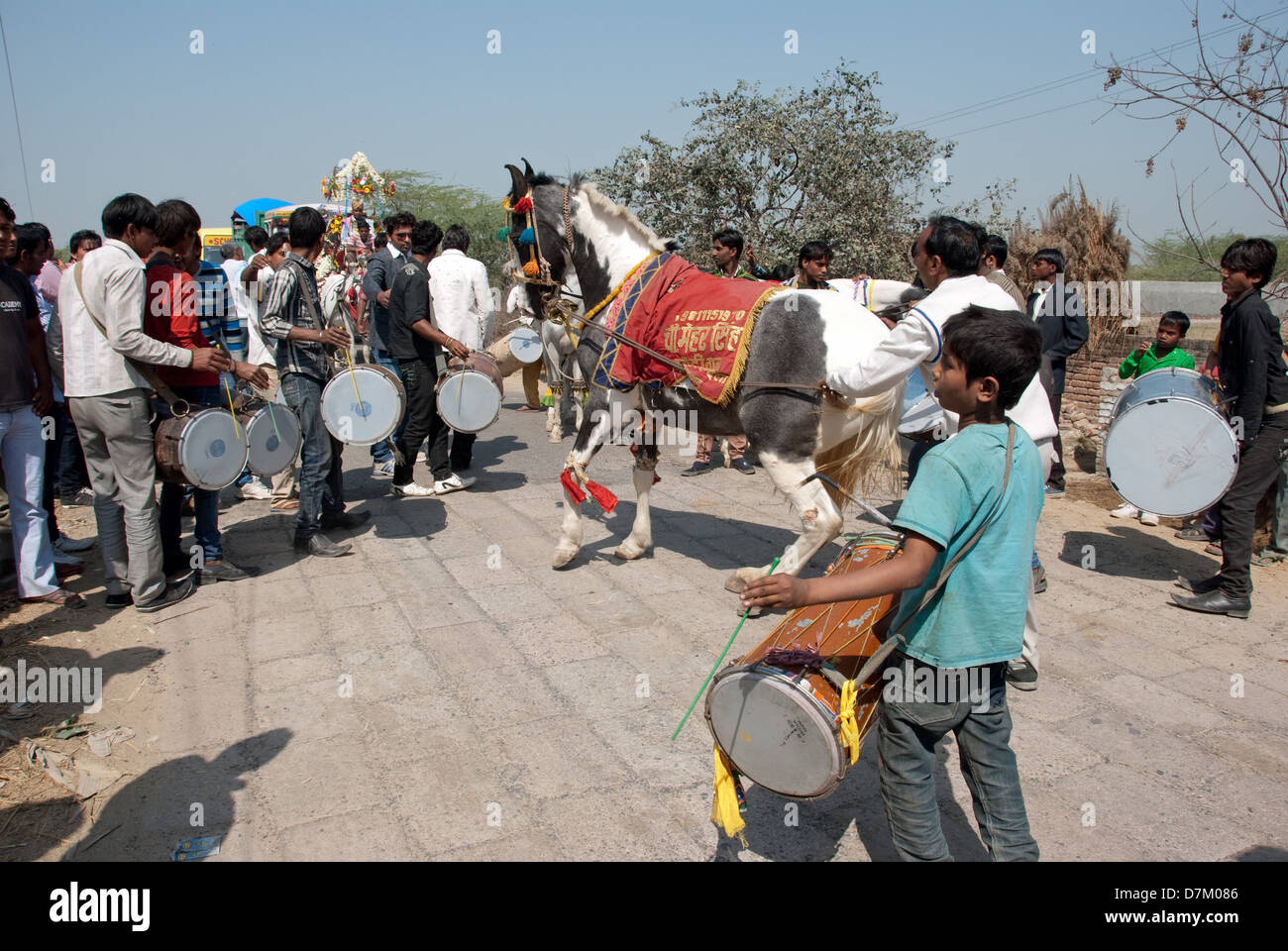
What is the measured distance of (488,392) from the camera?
20.5 feet

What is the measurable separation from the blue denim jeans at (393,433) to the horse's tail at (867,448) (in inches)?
137

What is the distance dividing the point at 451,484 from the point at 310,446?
1.68 m

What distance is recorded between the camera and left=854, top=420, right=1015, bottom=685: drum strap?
206cm

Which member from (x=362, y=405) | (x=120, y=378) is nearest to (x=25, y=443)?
(x=120, y=378)

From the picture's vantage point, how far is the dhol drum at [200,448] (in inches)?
172

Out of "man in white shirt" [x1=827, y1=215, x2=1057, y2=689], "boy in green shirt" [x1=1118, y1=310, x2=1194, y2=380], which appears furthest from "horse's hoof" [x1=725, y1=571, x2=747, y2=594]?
"boy in green shirt" [x1=1118, y1=310, x2=1194, y2=380]

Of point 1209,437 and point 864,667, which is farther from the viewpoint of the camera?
point 1209,437

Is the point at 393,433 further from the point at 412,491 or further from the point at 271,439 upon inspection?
the point at 271,439

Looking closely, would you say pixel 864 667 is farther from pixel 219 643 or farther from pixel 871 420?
pixel 219 643

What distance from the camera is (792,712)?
210cm

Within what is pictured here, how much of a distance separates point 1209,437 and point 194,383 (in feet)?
19.0

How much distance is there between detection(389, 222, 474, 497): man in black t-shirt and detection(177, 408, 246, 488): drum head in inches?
77.4

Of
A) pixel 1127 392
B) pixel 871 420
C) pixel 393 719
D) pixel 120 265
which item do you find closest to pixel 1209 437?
pixel 1127 392

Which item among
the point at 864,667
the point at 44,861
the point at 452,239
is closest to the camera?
the point at 864,667
